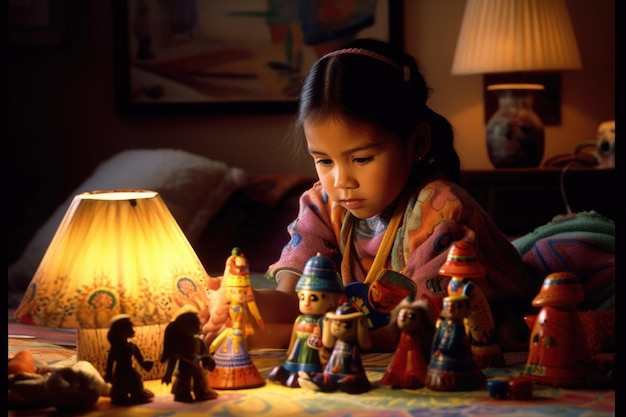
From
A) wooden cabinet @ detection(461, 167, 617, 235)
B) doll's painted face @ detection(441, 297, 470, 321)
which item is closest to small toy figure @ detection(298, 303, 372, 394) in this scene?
doll's painted face @ detection(441, 297, 470, 321)

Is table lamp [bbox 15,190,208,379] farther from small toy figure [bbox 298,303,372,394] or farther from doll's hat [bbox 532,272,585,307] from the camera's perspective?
doll's hat [bbox 532,272,585,307]

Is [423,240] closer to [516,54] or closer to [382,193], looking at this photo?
[382,193]

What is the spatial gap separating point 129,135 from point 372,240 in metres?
2.08

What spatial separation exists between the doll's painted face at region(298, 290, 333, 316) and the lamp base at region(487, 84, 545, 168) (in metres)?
2.10

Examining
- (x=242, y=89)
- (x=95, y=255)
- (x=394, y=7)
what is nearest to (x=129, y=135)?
(x=242, y=89)

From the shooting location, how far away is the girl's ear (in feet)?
5.63

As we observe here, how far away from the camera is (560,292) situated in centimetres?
122

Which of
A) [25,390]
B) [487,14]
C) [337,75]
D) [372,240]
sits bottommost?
[25,390]

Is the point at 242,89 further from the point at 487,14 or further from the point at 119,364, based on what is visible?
the point at 119,364

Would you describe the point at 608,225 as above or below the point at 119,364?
above

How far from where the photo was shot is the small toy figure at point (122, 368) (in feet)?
3.92

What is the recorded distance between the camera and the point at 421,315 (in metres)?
1.24

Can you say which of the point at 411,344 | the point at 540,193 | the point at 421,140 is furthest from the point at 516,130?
the point at 411,344

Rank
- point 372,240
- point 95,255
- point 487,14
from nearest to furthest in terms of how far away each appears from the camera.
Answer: point 95,255
point 372,240
point 487,14
